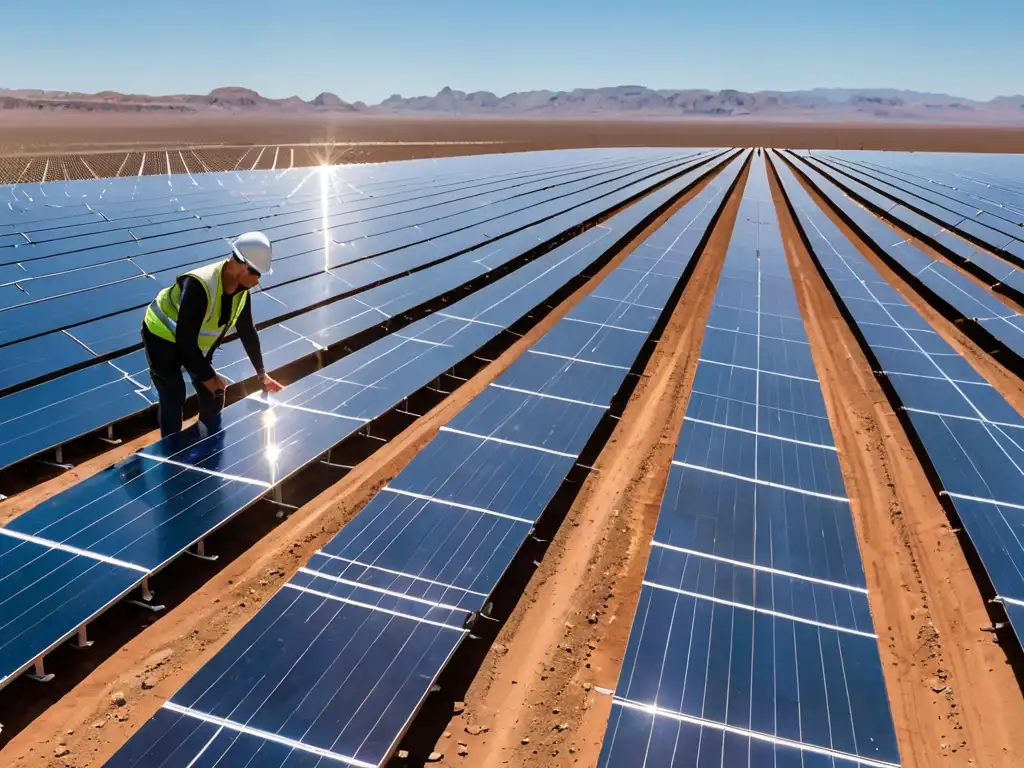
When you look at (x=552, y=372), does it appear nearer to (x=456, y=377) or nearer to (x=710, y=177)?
(x=456, y=377)

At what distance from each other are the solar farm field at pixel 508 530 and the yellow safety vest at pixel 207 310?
136cm

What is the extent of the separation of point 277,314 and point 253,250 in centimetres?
696

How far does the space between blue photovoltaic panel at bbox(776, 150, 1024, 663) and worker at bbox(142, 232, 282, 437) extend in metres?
7.55

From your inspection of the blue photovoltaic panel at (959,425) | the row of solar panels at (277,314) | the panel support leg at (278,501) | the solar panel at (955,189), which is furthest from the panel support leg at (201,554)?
the solar panel at (955,189)

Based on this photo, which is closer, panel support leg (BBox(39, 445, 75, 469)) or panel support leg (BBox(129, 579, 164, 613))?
panel support leg (BBox(129, 579, 164, 613))

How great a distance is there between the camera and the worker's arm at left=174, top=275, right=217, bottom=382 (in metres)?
6.29

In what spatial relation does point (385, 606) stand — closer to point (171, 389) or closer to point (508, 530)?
point (508, 530)

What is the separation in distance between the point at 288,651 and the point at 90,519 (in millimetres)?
2460

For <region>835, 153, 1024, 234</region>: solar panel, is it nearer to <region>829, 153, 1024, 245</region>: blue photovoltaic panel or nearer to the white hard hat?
<region>829, 153, 1024, 245</region>: blue photovoltaic panel

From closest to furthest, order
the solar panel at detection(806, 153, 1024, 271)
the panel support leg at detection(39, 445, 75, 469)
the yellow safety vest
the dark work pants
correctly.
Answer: the yellow safety vest < the dark work pants < the panel support leg at detection(39, 445, 75, 469) < the solar panel at detection(806, 153, 1024, 271)

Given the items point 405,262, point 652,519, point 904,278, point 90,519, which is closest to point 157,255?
point 405,262

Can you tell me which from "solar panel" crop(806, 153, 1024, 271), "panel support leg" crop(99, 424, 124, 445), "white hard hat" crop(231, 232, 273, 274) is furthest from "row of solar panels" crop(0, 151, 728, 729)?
"solar panel" crop(806, 153, 1024, 271)

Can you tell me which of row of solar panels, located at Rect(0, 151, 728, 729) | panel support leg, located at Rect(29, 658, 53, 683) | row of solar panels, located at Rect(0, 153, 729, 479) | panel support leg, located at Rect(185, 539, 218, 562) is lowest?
panel support leg, located at Rect(29, 658, 53, 683)

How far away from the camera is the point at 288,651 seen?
16.9ft
